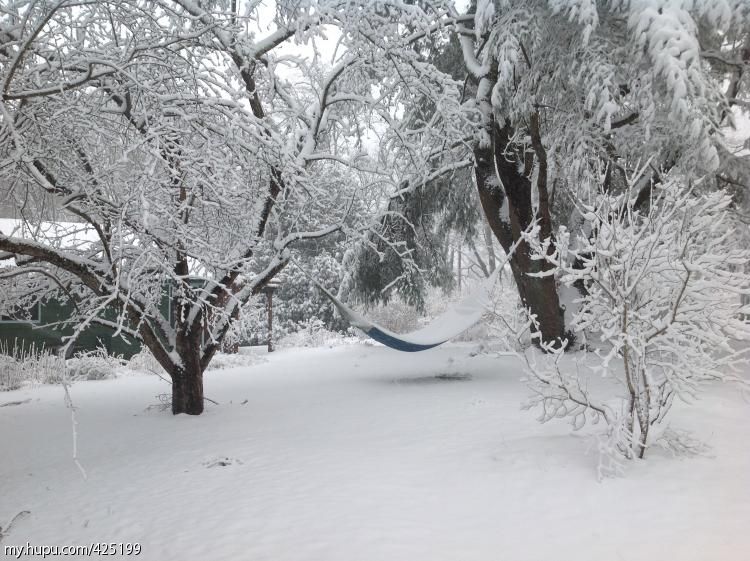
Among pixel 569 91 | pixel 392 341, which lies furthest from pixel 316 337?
pixel 569 91

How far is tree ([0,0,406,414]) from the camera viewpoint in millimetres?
3092

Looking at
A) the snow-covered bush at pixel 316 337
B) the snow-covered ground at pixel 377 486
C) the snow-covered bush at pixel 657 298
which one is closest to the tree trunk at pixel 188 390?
the snow-covered ground at pixel 377 486

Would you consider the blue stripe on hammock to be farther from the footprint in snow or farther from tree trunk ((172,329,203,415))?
the footprint in snow

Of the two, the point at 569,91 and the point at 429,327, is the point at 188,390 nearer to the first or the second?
the point at 429,327

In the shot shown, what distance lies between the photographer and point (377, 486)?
2928 millimetres

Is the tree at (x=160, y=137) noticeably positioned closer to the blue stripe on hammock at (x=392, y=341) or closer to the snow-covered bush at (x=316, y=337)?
the blue stripe on hammock at (x=392, y=341)

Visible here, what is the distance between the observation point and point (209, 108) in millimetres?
3631

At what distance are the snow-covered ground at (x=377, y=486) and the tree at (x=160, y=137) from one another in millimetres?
994

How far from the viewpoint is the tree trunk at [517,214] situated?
6539 mm

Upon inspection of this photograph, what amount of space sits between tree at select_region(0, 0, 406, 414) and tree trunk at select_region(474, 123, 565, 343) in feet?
5.40

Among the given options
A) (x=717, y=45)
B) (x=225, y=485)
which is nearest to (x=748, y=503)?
(x=225, y=485)

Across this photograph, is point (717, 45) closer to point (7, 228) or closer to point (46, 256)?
point (46, 256)

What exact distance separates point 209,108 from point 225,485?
233cm

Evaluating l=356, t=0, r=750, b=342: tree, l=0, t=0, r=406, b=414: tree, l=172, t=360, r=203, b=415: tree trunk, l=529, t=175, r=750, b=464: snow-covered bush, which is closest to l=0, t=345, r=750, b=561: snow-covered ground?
l=172, t=360, r=203, b=415: tree trunk
